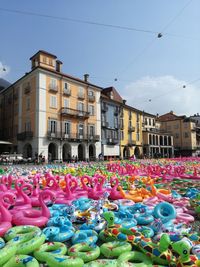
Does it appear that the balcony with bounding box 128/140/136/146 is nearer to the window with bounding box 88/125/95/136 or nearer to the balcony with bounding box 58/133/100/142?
the balcony with bounding box 58/133/100/142

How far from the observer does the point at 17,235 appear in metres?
3.97

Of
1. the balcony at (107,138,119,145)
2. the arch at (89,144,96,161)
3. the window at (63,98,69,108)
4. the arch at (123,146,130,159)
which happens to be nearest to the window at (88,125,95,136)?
the arch at (89,144,96,161)

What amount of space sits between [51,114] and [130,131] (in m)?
19.9

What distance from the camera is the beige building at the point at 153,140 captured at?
4922 centimetres

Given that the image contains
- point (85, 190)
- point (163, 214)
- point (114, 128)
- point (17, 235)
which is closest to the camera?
point (17, 235)

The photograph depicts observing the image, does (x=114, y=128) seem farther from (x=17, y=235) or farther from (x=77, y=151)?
(x=17, y=235)

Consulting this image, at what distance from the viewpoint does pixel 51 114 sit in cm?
3066

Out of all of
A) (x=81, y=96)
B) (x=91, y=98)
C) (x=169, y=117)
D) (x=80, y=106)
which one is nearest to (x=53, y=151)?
(x=80, y=106)

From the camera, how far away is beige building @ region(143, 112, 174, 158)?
49.2 metres

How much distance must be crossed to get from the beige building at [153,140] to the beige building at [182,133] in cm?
540

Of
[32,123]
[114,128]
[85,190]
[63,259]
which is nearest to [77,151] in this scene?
[32,123]

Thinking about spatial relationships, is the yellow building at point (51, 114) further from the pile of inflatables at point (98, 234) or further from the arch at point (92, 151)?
the pile of inflatables at point (98, 234)

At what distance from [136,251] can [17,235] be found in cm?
207

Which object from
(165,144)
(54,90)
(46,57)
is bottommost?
(165,144)
